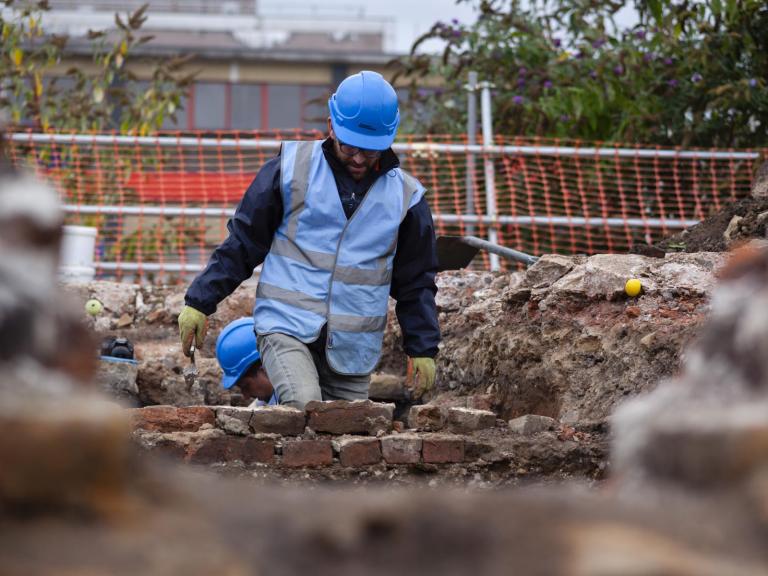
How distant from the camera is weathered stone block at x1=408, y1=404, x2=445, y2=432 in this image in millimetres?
5262

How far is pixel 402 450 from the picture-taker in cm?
494

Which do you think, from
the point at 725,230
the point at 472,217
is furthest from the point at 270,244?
the point at 472,217

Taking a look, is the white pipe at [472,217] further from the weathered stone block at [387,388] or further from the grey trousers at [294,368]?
the grey trousers at [294,368]

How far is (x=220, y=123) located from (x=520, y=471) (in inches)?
907

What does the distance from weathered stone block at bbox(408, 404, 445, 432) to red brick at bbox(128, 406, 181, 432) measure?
1.02 m

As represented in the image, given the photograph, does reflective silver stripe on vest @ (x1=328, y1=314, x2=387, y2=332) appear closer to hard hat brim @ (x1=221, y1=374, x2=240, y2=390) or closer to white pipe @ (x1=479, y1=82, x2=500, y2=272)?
hard hat brim @ (x1=221, y1=374, x2=240, y2=390)

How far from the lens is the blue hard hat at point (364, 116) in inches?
213

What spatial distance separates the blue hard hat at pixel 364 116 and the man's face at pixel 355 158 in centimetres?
6

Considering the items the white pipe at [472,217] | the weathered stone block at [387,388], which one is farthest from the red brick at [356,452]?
the white pipe at [472,217]

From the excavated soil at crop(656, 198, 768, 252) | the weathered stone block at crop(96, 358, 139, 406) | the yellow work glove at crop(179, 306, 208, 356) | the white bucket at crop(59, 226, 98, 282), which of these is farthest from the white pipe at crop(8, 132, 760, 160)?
the yellow work glove at crop(179, 306, 208, 356)

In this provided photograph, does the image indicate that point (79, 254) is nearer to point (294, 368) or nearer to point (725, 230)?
point (294, 368)

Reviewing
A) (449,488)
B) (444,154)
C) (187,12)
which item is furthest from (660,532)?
(187,12)

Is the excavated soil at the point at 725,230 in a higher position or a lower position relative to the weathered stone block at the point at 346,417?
higher

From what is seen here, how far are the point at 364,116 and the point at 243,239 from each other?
2.60ft
